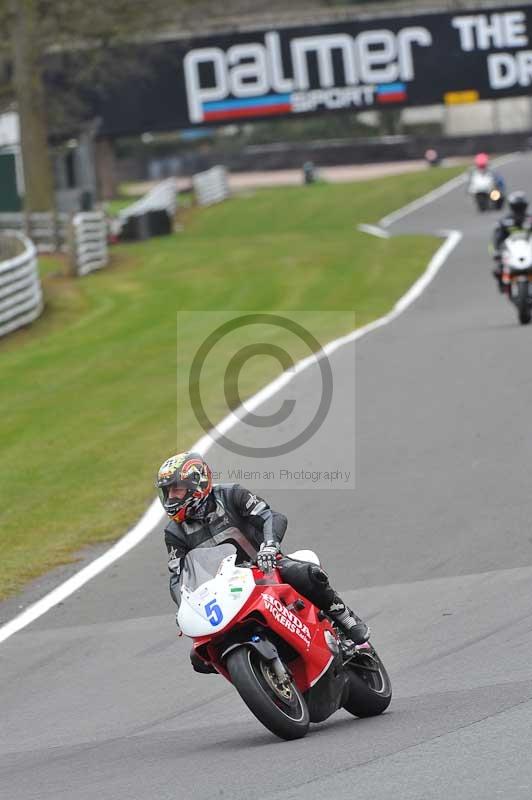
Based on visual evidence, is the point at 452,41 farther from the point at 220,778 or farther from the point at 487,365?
the point at 220,778

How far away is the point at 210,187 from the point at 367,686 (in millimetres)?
48384

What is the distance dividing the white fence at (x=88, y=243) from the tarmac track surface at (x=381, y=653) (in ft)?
69.0

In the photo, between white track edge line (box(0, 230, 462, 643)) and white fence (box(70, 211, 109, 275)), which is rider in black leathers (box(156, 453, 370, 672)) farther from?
white fence (box(70, 211, 109, 275))

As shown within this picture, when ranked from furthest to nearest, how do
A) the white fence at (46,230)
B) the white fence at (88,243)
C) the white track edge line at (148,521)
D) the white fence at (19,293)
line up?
the white fence at (46,230) → the white fence at (88,243) → the white fence at (19,293) → the white track edge line at (148,521)

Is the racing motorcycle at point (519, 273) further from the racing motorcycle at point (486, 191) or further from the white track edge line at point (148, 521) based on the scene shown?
the racing motorcycle at point (486, 191)

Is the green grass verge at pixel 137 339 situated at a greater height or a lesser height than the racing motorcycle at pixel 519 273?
lesser

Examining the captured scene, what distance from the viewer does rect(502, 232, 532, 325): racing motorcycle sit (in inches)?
790

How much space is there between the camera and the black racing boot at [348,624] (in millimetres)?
7531

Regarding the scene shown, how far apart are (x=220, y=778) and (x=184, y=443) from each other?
9256 millimetres

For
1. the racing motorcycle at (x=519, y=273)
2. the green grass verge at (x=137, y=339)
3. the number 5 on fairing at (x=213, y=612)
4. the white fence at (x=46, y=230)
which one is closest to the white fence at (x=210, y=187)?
the green grass verge at (x=137, y=339)

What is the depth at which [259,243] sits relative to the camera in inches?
1519

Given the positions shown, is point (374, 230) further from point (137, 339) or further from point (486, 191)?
point (137, 339)

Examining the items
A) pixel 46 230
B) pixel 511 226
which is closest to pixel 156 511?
→ pixel 511 226

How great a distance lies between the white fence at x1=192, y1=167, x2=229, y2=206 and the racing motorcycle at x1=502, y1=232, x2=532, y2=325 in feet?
111
